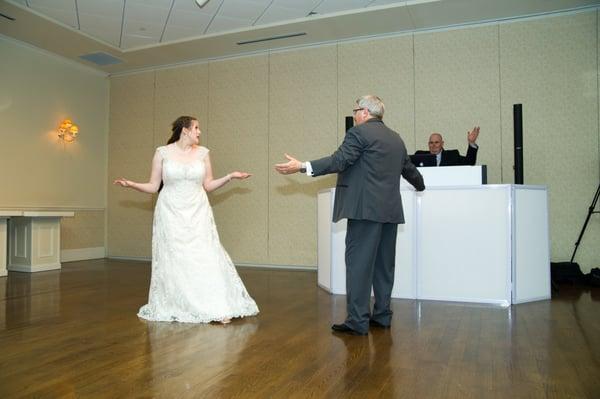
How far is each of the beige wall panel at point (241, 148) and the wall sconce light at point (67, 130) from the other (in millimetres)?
2363

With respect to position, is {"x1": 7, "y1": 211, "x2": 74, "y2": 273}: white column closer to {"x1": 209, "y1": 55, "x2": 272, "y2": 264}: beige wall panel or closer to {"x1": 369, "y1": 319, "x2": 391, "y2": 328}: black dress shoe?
{"x1": 209, "y1": 55, "x2": 272, "y2": 264}: beige wall panel

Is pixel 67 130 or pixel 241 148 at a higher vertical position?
pixel 67 130

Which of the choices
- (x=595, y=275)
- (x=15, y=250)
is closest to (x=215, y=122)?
(x=15, y=250)

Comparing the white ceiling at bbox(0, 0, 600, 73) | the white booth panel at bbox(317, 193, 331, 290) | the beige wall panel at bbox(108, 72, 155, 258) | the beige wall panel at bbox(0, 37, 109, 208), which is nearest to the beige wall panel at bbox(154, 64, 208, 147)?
the beige wall panel at bbox(108, 72, 155, 258)

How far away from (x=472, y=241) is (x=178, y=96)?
6.10 meters

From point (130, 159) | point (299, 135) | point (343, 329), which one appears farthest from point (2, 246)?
point (343, 329)

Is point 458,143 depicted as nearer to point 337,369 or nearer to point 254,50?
point 254,50

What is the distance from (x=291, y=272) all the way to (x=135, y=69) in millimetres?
5033

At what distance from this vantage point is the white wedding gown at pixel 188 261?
3592 millimetres

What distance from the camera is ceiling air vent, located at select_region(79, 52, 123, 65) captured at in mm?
7963

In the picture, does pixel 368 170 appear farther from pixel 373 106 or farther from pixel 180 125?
pixel 180 125

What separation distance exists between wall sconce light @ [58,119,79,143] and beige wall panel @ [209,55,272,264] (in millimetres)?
2363

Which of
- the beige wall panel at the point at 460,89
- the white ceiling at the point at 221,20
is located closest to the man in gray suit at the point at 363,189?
the white ceiling at the point at 221,20

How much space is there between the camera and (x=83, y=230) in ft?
27.8
